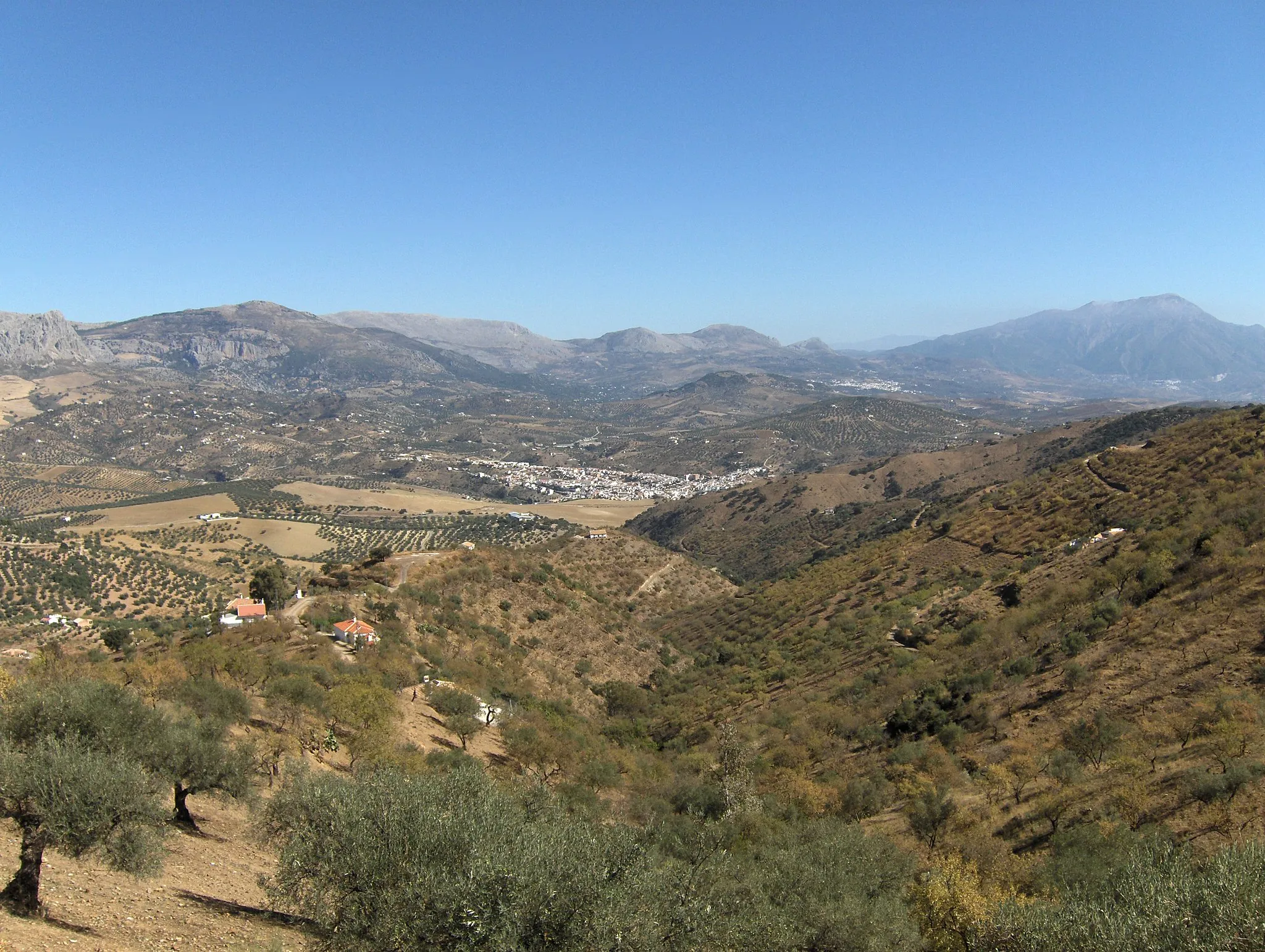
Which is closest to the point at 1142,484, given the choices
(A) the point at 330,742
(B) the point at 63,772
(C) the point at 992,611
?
(C) the point at 992,611

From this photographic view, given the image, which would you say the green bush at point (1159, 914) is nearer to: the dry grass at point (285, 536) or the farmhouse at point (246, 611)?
the farmhouse at point (246, 611)

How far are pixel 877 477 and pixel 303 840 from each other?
109 metres

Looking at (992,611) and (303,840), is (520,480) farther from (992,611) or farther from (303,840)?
(303,840)

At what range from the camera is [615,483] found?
615 feet

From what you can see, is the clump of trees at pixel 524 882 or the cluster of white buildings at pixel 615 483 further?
the cluster of white buildings at pixel 615 483

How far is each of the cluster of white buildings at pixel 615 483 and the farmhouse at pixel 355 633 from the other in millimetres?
129058

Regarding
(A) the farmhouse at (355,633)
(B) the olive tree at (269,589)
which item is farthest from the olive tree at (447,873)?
(B) the olive tree at (269,589)

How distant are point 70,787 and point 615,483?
578 feet

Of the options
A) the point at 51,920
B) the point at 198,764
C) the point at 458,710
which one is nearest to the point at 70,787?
the point at 51,920

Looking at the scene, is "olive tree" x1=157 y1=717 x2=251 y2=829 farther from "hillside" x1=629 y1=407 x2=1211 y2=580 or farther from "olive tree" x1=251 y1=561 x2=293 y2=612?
"hillside" x1=629 y1=407 x2=1211 y2=580

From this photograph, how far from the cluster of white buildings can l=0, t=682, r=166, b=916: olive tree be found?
147207mm

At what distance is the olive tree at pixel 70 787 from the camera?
10984 millimetres

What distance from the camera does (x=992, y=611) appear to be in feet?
113

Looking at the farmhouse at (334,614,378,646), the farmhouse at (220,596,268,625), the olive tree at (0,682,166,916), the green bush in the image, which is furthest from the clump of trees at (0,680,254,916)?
the farmhouse at (220,596,268,625)
